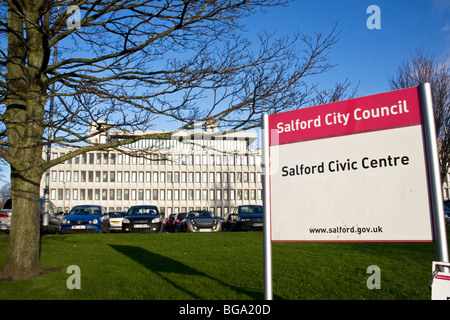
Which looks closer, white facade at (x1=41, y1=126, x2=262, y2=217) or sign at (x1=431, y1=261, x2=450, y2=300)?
sign at (x1=431, y1=261, x2=450, y2=300)

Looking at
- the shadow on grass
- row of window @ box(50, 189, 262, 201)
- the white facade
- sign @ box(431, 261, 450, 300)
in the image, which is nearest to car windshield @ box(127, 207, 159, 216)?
the shadow on grass

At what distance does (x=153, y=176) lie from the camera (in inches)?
3398

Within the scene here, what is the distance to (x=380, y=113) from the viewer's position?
12.0 feet

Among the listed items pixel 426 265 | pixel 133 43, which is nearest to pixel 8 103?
pixel 133 43

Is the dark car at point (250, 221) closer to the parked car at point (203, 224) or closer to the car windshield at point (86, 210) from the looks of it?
the parked car at point (203, 224)

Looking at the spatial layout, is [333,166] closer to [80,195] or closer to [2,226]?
[2,226]

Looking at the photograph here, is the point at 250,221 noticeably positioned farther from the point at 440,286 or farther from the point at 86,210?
the point at 440,286

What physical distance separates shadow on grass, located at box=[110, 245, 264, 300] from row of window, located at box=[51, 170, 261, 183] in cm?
7567

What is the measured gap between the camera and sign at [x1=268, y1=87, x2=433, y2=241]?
11.3ft

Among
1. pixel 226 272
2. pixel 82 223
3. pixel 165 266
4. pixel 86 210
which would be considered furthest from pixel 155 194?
pixel 226 272

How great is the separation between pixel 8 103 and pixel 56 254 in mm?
4134

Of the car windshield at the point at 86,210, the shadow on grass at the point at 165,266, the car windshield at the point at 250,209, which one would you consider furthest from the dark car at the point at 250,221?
the shadow on grass at the point at 165,266

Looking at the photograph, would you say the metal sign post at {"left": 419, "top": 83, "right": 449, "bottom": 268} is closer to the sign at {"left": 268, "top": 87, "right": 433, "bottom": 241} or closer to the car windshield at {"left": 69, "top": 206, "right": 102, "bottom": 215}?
the sign at {"left": 268, "top": 87, "right": 433, "bottom": 241}

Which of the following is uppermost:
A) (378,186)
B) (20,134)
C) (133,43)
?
(133,43)
